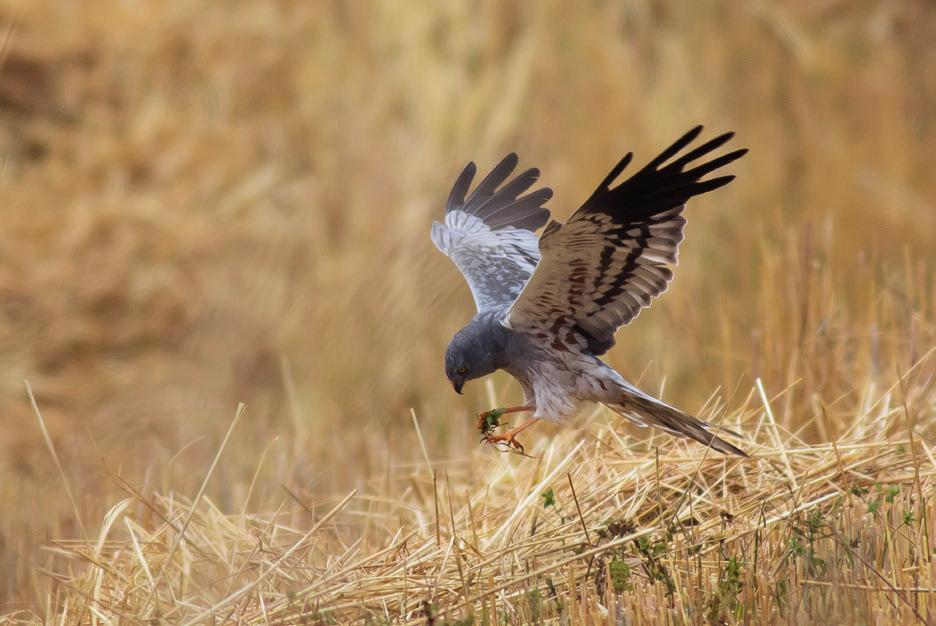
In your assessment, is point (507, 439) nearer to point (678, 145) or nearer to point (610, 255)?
point (610, 255)

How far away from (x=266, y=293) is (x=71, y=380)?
127cm

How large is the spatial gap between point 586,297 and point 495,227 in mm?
1190

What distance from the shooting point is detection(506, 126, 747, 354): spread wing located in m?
3.20

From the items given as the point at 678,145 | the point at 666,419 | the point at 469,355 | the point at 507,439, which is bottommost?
the point at 507,439

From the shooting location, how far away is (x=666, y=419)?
3586mm

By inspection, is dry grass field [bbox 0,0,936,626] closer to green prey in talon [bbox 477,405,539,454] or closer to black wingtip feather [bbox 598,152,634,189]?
green prey in talon [bbox 477,405,539,454]

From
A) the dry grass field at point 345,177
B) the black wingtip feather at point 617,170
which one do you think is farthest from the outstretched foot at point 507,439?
the dry grass field at point 345,177

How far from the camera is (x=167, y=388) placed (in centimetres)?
734

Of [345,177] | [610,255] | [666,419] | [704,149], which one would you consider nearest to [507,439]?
[666,419]

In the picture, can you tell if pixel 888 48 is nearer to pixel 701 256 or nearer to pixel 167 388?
pixel 701 256

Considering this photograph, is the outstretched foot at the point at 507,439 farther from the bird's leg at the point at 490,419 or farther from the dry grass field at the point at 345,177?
the dry grass field at the point at 345,177

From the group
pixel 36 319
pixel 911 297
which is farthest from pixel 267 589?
pixel 36 319

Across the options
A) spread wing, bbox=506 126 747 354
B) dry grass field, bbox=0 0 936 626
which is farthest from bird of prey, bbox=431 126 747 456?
dry grass field, bbox=0 0 936 626

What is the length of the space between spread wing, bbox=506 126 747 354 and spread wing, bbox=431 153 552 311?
0.68m
